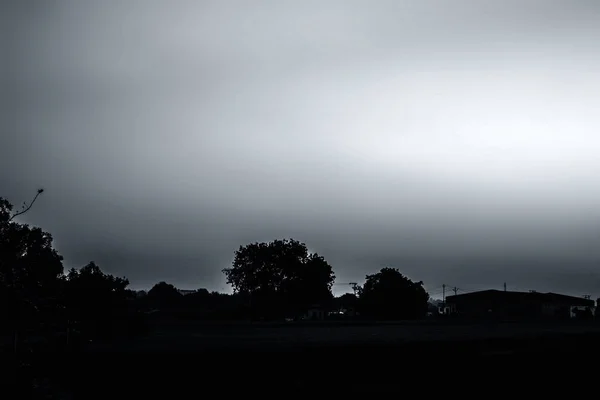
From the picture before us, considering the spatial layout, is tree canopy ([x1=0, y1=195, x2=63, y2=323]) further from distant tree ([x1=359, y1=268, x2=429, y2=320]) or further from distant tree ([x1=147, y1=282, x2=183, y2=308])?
distant tree ([x1=147, y1=282, x2=183, y2=308])

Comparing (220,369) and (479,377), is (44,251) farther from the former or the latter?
(479,377)

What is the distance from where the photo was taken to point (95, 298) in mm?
49938

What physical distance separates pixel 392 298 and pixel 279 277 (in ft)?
75.1

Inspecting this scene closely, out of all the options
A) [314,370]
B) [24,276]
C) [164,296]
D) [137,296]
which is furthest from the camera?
[164,296]

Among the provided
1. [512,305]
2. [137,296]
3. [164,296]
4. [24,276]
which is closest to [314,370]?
[24,276]

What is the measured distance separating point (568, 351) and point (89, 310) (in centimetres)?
3527

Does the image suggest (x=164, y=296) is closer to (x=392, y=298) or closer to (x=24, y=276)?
(x=392, y=298)

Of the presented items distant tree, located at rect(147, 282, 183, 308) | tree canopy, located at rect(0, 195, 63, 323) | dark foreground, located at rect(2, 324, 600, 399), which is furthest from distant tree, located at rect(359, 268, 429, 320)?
tree canopy, located at rect(0, 195, 63, 323)

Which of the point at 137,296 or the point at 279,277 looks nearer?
the point at 137,296

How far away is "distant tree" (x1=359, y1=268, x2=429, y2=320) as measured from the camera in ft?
411

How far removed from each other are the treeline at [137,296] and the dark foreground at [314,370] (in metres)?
2.56

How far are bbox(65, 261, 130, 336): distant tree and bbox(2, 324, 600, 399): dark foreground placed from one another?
122 inches

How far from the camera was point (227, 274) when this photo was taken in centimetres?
13438

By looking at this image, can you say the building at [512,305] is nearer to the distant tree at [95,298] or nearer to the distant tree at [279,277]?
the distant tree at [279,277]
